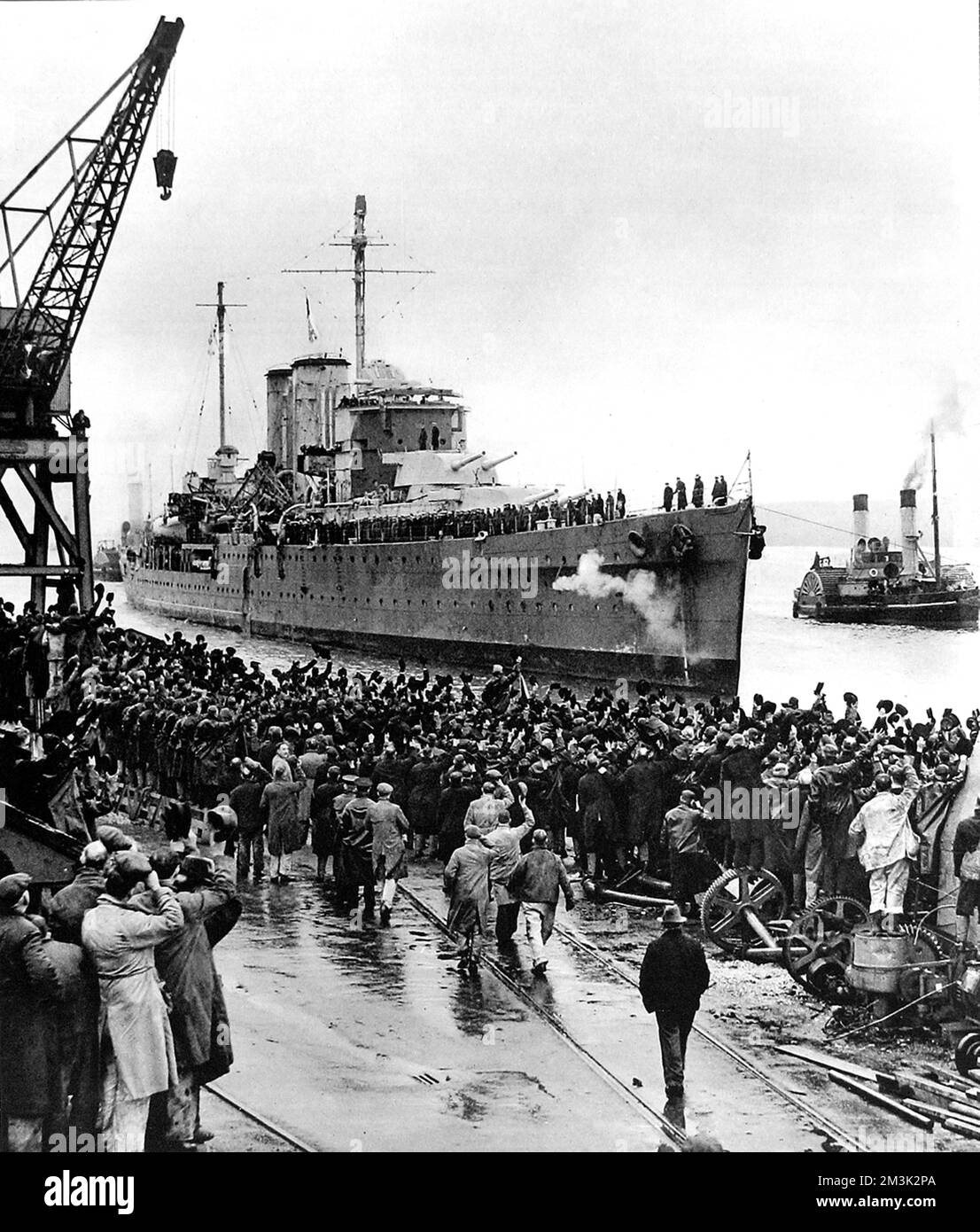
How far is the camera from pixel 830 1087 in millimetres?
7684

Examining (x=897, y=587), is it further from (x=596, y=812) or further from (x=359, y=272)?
(x=596, y=812)

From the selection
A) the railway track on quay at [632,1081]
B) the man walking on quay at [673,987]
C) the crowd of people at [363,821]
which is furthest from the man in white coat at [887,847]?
the man walking on quay at [673,987]

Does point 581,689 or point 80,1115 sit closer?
point 80,1115

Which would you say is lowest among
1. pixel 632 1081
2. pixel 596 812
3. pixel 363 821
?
pixel 632 1081

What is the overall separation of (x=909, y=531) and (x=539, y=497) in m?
23.1

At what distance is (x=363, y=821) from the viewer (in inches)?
444

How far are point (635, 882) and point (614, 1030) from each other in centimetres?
421

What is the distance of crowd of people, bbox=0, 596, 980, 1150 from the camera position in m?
6.13

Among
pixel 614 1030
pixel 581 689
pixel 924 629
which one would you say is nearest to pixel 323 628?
pixel 581 689

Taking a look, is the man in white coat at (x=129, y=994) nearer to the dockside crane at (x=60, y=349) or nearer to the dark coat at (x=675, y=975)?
the dark coat at (x=675, y=975)

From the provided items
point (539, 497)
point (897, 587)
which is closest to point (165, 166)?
point (539, 497)

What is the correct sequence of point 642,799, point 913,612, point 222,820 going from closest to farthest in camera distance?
point 222,820, point 642,799, point 913,612
